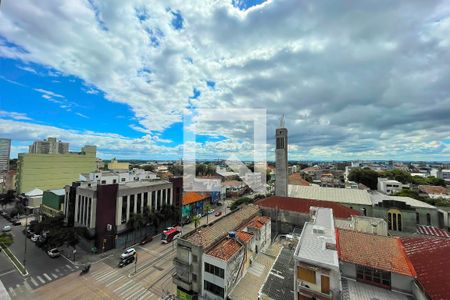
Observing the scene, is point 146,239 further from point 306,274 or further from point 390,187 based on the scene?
point 390,187

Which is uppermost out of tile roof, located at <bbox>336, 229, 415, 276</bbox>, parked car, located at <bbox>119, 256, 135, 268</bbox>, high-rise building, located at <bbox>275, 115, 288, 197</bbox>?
high-rise building, located at <bbox>275, 115, 288, 197</bbox>

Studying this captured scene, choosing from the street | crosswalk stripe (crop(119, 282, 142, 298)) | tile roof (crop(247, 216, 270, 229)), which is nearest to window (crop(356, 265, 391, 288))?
tile roof (crop(247, 216, 270, 229))

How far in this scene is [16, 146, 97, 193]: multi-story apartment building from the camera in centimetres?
5978

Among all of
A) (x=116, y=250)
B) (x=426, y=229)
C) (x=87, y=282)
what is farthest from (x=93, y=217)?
(x=426, y=229)

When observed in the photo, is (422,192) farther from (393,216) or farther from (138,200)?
(138,200)

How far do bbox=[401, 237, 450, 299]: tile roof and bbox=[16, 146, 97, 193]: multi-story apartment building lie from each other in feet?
286

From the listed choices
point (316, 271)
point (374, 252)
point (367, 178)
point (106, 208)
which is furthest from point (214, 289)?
point (367, 178)

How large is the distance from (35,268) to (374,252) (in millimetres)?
42071

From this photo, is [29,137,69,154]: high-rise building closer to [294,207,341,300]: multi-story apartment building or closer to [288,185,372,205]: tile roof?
[288,185,372,205]: tile roof

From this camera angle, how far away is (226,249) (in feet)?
65.4

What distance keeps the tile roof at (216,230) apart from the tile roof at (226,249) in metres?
0.69

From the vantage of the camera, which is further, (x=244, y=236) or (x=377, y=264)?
(x=244, y=236)

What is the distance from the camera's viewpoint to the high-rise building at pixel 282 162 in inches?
1930

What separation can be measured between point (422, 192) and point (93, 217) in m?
93.1
